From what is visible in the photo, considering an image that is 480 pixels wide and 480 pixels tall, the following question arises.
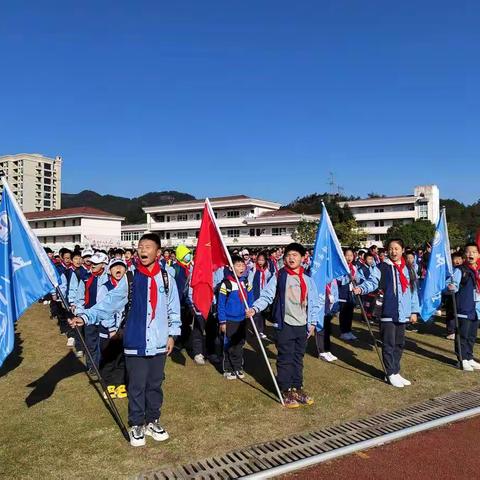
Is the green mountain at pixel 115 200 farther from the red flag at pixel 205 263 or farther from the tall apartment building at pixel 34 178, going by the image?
the red flag at pixel 205 263

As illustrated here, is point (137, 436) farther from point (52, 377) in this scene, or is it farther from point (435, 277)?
point (435, 277)

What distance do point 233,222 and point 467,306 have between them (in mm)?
54132

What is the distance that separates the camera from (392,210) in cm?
6431

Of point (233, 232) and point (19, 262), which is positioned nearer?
point (19, 262)

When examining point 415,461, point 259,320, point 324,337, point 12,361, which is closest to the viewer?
point 415,461

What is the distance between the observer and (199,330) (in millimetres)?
8438

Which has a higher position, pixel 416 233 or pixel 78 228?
pixel 78 228

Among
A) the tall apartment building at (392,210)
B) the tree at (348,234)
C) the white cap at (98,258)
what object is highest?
the tall apartment building at (392,210)

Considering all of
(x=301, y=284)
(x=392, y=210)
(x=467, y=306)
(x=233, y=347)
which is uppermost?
(x=392, y=210)

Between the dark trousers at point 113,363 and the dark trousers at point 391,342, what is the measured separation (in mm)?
3803

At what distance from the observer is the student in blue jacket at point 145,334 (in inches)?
184

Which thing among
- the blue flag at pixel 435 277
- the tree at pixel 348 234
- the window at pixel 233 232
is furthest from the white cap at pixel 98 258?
the window at pixel 233 232

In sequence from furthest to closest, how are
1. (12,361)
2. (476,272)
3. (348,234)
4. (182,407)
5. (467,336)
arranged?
(348,234) < (12,361) < (476,272) < (467,336) < (182,407)

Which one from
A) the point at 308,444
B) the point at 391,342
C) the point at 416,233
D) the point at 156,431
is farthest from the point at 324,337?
the point at 416,233
